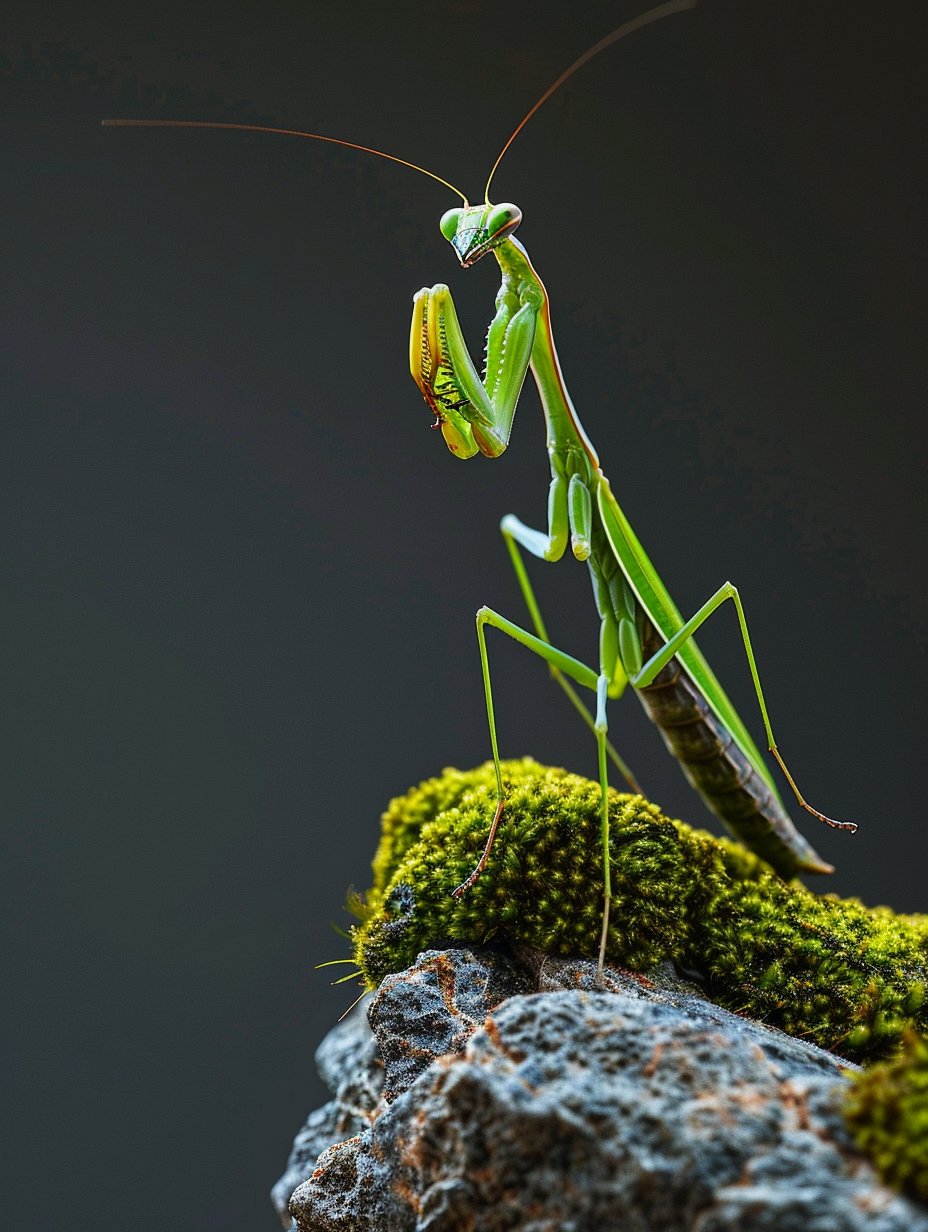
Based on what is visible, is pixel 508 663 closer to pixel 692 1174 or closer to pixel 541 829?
pixel 541 829

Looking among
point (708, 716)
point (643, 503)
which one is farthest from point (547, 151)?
point (708, 716)

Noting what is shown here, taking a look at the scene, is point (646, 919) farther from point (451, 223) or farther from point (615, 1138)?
point (451, 223)

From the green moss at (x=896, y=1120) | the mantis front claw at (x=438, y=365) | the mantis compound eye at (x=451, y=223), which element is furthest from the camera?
the mantis compound eye at (x=451, y=223)

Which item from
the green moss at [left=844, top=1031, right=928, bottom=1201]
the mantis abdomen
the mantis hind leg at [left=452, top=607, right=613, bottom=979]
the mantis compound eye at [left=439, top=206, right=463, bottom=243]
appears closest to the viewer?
the green moss at [left=844, top=1031, right=928, bottom=1201]

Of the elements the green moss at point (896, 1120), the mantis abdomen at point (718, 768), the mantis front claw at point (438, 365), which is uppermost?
the mantis front claw at point (438, 365)

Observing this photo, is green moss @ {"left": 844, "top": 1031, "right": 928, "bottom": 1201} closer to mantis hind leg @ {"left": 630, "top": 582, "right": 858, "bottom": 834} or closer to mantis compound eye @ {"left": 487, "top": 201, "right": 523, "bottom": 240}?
mantis hind leg @ {"left": 630, "top": 582, "right": 858, "bottom": 834}

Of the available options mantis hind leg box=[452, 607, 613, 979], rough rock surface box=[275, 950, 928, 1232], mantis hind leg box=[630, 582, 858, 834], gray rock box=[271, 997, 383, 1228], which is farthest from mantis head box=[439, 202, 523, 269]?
gray rock box=[271, 997, 383, 1228]

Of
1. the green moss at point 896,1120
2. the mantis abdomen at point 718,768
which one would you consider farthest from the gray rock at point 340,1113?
the green moss at point 896,1120

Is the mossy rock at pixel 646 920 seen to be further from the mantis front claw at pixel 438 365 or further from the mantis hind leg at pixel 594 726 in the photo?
the mantis front claw at pixel 438 365

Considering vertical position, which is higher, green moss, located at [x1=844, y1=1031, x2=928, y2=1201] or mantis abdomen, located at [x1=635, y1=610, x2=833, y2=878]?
mantis abdomen, located at [x1=635, y1=610, x2=833, y2=878]
